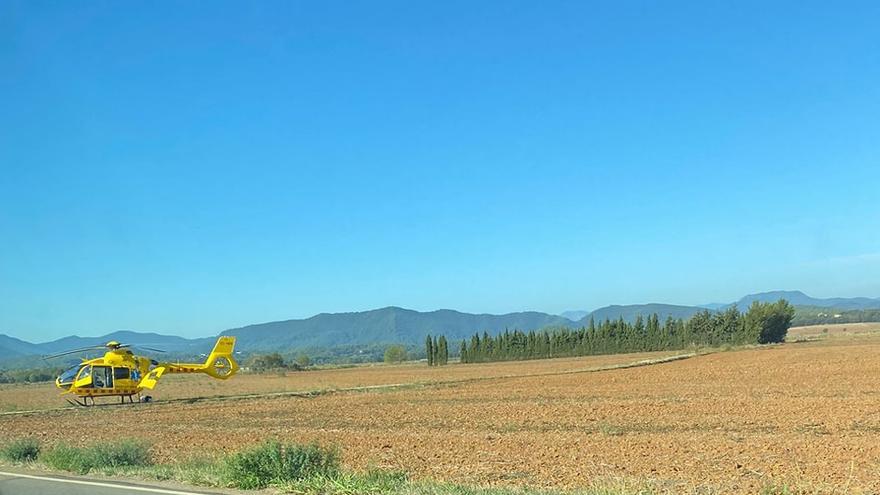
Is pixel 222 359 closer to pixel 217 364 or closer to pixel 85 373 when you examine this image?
pixel 217 364

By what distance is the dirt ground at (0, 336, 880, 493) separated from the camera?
14.5 meters

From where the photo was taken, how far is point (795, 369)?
50.4m

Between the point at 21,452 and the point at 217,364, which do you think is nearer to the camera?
the point at 21,452

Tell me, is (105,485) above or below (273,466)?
below

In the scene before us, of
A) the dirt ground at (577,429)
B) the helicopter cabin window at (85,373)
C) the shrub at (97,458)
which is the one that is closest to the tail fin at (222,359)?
the dirt ground at (577,429)

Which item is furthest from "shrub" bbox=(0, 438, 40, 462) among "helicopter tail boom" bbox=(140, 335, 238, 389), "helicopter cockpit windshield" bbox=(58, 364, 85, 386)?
"helicopter tail boom" bbox=(140, 335, 238, 389)

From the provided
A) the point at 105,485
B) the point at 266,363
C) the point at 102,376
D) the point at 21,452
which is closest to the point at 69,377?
the point at 102,376

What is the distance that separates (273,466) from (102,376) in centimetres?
3158

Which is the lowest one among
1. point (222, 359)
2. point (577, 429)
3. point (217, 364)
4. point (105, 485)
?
point (577, 429)

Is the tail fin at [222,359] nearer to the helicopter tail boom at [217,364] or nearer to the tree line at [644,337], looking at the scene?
the helicopter tail boom at [217,364]

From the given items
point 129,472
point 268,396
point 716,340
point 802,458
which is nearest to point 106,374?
point 268,396

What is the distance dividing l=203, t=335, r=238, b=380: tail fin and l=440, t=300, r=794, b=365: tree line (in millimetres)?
85398

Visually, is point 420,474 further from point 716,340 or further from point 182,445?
point 716,340

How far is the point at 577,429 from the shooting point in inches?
928
